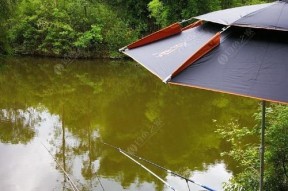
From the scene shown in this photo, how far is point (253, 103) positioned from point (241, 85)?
10.7 meters

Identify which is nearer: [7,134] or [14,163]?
[14,163]

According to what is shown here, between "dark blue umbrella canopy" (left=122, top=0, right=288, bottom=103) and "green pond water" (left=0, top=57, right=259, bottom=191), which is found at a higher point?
"dark blue umbrella canopy" (left=122, top=0, right=288, bottom=103)

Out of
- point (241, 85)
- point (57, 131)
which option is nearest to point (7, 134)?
point (57, 131)

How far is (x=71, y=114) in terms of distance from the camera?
416 inches

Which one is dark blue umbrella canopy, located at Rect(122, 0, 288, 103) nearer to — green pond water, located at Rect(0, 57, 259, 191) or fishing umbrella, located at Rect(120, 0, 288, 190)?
fishing umbrella, located at Rect(120, 0, 288, 190)

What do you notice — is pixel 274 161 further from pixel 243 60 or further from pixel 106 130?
pixel 106 130

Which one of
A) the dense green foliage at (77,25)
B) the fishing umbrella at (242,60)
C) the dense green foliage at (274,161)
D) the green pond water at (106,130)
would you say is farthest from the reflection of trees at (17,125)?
the dense green foliage at (77,25)

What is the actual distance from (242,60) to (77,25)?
738 inches

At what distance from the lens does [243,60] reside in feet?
7.34

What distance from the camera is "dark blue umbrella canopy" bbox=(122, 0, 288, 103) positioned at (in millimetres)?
2080

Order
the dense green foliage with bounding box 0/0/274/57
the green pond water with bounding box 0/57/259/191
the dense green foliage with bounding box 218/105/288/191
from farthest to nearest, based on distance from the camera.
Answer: the dense green foliage with bounding box 0/0/274/57 < the green pond water with bounding box 0/57/259/191 < the dense green foliage with bounding box 218/105/288/191

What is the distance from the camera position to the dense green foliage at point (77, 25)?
19.2 m

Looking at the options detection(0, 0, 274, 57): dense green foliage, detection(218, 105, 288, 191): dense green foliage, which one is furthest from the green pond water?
detection(0, 0, 274, 57): dense green foliage

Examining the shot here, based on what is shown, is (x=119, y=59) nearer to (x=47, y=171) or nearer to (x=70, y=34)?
(x=70, y=34)
